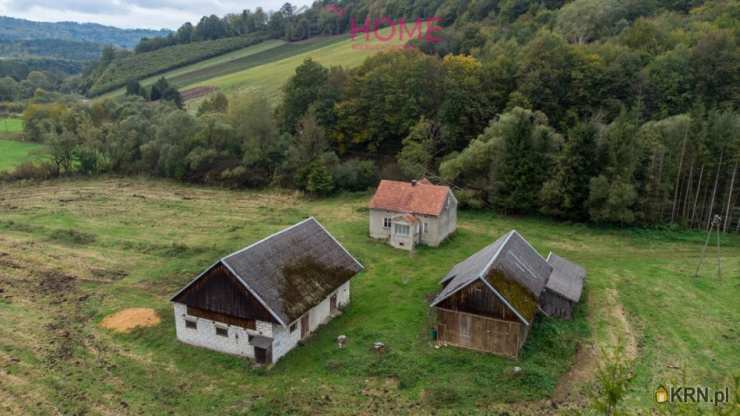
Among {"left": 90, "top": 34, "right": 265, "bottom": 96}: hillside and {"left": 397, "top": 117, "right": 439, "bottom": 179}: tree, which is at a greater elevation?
{"left": 90, "top": 34, "right": 265, "bottom": 96}: hillside

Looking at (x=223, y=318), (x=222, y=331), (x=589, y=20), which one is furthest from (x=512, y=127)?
(x=589, y=20)

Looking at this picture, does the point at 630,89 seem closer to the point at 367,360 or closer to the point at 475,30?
the point at 475,30

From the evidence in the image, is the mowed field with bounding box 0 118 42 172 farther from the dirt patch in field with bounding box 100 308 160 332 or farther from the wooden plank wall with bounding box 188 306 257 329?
the wooden plank wall with bounding box 188 306 257 329

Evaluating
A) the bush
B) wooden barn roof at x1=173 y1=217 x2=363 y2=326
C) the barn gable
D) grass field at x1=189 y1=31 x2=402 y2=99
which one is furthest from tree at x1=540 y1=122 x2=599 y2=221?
the bush

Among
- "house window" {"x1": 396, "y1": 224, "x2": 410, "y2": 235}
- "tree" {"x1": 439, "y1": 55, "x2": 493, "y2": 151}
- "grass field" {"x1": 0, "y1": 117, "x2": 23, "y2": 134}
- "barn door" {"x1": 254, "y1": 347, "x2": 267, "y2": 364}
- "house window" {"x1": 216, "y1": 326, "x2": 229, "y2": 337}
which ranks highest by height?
"tree" {"x1": 439, "y1": 55, "x2": 493, "y2": 151}

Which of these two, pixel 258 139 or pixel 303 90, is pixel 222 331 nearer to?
pixel 258 139

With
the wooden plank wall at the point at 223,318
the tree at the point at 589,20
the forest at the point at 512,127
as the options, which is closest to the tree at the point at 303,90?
the forest at the point at 512,127

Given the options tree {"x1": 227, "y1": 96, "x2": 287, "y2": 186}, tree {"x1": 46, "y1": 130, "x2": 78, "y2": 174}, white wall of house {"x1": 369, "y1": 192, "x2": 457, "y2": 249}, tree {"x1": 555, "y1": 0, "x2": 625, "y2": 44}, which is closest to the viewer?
white wall of house {"x1": 369, "y1": 192, "x2": 457, "y2": 249}
